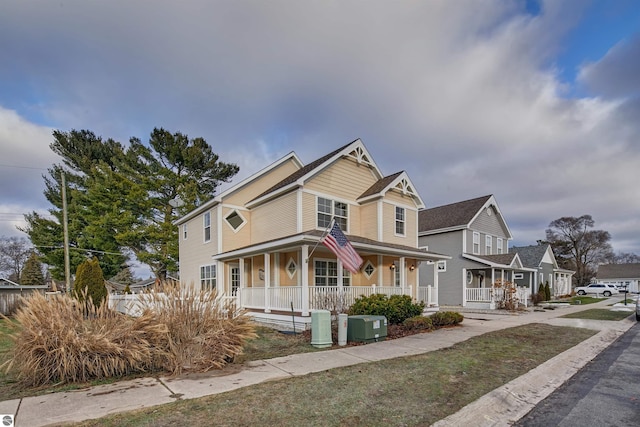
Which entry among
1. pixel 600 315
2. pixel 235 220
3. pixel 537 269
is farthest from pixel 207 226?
pixel 537 269

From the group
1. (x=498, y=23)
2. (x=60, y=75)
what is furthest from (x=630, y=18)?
(x=60, y=75)

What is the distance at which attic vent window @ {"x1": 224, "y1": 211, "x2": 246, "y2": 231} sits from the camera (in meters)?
17.8

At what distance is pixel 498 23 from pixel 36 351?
1524 cm

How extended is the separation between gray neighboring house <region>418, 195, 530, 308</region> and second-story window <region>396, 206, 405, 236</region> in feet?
27.1

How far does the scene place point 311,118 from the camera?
18.1 m

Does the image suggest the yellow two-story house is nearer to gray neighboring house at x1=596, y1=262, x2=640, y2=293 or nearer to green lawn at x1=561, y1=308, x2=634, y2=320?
green lawn at x1=561, y1=308, x2=634, y2=320

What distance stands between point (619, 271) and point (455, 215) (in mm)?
61142

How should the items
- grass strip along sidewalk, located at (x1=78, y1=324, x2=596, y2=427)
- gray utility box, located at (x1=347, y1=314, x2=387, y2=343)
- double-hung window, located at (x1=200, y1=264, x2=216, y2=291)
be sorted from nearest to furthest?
grass strip along sidewalk, located at (x1=78, y1=324, x2=596, y2=427) → gray utility box, located at (x1=347, y1=314, x2=387, y2=343) → double-hung window, located at (x1=200, y1=264, x2=216, y2=291)

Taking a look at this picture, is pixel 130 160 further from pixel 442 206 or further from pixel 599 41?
pixel 599 41

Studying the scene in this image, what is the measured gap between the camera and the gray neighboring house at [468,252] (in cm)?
2395

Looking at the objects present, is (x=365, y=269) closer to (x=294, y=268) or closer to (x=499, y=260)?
(x=294, y=268)

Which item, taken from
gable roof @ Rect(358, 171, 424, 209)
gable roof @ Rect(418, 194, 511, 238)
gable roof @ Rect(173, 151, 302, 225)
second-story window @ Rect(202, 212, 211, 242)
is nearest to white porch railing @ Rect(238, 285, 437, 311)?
second-story window @ Rect(202, 212, 211, 242)

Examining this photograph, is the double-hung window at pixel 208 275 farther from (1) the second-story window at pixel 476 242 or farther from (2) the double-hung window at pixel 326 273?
(1) the second-story window at pixel 476 242

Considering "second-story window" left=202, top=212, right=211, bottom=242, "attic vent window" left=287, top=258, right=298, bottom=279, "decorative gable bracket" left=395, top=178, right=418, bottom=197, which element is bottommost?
"attic vent window" left=287, top=258, right=298, bottom=279
